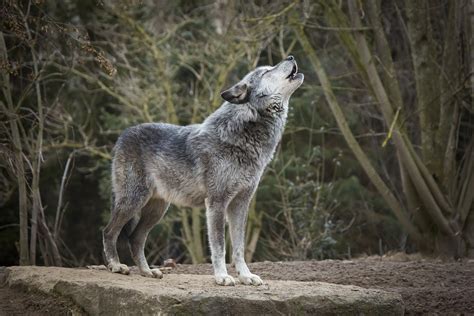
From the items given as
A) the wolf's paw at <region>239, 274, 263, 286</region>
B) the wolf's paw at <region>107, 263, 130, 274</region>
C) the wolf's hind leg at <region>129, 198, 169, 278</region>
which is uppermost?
the wolf's hind leg at <region>129, 198, 169, 278</region>

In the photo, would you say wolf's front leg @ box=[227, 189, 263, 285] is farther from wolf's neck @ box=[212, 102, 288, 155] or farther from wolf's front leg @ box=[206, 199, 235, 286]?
wolf's neck @ box=[212, 102, 288, 155]

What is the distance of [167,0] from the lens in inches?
605

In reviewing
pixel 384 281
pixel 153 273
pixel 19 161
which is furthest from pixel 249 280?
pixel 19 161

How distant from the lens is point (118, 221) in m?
6.64

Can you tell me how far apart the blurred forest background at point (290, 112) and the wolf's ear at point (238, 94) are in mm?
1478

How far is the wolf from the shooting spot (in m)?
6.21

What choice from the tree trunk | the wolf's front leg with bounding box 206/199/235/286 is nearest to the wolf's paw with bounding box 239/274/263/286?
the wolf's front leg with bounding box 206/199/235/286

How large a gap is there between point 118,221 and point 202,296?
5.45ft

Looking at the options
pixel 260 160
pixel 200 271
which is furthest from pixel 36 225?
pixel 260 160

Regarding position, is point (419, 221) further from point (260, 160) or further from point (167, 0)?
point (167, 0)

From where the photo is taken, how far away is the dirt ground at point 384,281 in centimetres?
627

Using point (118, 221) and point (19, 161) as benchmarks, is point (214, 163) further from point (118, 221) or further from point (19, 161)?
point (19, 161)

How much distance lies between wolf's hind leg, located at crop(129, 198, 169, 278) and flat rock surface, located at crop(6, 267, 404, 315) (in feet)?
0.81

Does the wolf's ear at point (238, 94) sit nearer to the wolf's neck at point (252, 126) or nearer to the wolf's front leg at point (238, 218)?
the wolf's neck at point (252, 126)
